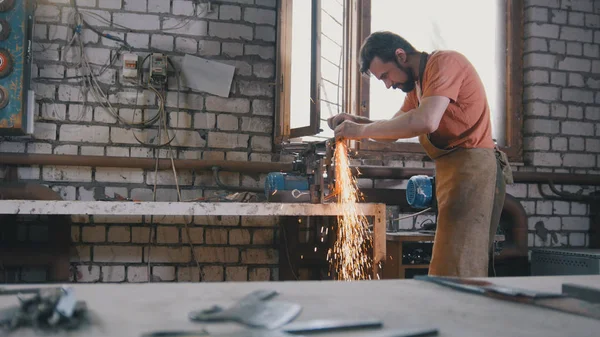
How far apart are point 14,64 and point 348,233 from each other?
7.22 feet

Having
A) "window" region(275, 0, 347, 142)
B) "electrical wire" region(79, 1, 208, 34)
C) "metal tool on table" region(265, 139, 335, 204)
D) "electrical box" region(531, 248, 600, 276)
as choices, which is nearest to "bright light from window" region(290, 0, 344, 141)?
"window" region(275, 0, 347, 142)

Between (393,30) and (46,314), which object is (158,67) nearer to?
(393,30)

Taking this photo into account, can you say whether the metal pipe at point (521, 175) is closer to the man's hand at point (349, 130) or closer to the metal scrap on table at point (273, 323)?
the man's hand at point (349, 130)

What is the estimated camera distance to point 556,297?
2.93ft

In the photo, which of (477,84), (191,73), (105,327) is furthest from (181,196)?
(105,327)

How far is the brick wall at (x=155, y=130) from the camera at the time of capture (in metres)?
3.46

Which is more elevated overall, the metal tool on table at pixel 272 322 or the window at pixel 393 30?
the window at pixel 393 30

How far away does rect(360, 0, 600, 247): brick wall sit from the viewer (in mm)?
3979

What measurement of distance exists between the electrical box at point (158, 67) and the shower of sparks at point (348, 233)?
4.28 feet

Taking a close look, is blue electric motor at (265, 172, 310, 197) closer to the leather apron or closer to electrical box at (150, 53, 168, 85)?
the leather apron

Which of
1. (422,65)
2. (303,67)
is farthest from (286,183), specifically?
(303,67)

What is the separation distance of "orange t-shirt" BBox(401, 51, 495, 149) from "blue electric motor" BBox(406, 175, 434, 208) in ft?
2.27

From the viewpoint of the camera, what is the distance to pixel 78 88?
11.4ft

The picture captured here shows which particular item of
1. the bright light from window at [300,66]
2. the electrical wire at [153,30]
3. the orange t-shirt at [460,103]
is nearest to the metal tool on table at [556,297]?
the orange t-shirt at [460,103]
